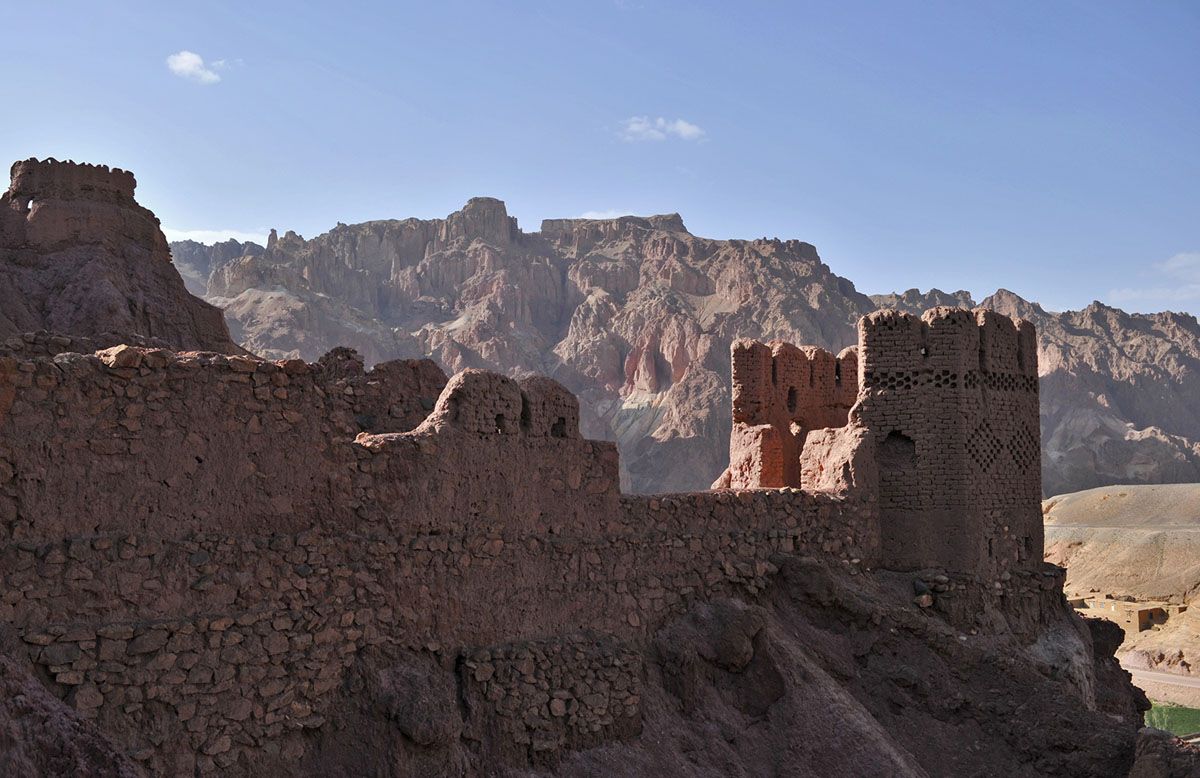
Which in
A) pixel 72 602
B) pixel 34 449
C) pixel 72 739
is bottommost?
pixel 72 739

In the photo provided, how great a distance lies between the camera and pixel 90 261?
30.9 m

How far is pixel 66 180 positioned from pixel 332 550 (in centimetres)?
2415

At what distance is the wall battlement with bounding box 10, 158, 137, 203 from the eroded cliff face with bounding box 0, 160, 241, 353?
0.02 metres

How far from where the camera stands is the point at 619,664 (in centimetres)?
1232

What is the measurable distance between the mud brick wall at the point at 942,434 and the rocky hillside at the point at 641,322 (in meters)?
62.9

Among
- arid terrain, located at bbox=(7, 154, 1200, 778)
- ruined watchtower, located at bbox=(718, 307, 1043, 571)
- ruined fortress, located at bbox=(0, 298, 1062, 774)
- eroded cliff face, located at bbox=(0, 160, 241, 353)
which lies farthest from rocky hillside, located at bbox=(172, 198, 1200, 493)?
ruined fortress, located at bbox=(0, 298, 1062, 774)

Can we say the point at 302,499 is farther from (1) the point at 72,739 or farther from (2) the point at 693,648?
(2) the point at 693,648

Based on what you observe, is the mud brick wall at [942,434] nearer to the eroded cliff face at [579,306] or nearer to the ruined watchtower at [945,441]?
the ruined watchtower at [945,441]

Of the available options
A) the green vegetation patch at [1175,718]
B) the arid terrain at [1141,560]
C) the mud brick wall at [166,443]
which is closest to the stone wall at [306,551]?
the mud brick wall at [166,443]

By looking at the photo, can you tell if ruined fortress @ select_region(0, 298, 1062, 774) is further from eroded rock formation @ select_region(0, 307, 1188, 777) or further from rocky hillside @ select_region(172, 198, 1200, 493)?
rocky hillside @ select_region(172, 198, 1200, 493)

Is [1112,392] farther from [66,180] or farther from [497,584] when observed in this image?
[497,584]

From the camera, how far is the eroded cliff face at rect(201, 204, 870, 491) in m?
87.4

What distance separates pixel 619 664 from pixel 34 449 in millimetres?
5361

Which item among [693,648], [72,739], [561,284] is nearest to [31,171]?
[693,648]
